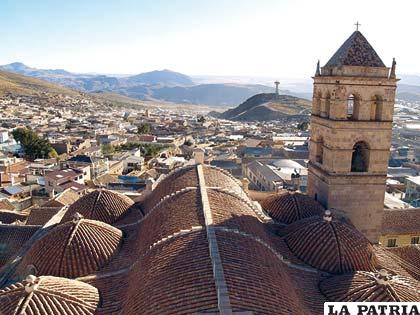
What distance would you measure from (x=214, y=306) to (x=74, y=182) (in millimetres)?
28241

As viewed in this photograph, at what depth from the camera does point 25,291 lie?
9.17 metres

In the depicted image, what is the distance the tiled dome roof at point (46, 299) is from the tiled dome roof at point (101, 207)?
5.16 metres

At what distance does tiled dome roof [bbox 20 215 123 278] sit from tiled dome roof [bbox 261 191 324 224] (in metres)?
6.26

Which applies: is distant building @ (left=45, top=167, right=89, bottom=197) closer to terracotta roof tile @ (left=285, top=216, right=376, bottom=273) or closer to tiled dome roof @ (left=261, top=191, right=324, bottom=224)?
tiled dome roof @ (left=261, top=191, right=324, bottom=224)

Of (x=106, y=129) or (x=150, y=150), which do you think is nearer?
(x=150, y=150)

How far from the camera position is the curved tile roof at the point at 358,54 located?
14914mm

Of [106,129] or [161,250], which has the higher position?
[161,250]

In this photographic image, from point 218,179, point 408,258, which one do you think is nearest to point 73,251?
point 218,179

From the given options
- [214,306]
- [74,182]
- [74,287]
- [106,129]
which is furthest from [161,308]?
[106,129]

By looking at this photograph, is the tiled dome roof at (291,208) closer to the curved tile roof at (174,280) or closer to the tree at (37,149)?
the curved tile roof at (174,280)

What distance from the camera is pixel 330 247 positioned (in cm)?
1211

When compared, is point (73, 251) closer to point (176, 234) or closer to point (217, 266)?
point (176, 234)

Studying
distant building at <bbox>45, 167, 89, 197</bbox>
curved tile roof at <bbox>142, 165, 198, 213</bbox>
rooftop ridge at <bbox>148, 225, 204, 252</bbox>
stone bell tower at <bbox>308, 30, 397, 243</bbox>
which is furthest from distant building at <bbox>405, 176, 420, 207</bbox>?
distant building at <bbox>45, 167, 89, 197</bbox>

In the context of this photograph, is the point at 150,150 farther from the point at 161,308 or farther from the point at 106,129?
the point at 161,308
